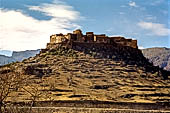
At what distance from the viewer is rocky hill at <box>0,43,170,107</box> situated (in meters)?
65.3

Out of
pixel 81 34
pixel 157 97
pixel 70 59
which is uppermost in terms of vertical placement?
pixel 81 34

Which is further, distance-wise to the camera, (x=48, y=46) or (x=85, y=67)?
(x=48, y=46)

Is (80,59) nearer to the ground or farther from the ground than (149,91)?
farther from the ground

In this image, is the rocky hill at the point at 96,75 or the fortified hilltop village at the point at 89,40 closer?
the rocky hill at the point at 96,75

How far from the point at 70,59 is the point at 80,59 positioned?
8.29 ft

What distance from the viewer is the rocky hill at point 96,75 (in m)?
65.3

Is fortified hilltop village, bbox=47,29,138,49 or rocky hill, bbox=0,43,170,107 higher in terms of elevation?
fortified hilltop village, bbox=47,29,138,49

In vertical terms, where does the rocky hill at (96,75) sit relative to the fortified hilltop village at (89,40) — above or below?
below

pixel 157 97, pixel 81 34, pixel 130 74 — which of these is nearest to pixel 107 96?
pixel 157 97

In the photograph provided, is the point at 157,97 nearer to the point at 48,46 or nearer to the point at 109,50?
the point at 109,50

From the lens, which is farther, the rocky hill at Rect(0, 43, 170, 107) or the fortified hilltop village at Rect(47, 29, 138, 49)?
the fortified hilltop village at Rect(47, 29, 138, 49)

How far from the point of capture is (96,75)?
3115 inches

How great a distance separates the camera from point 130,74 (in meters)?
82.1

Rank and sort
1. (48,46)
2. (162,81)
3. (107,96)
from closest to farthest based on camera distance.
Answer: (107,96), (162,81), (48,46)
